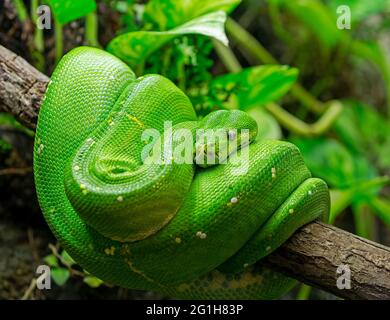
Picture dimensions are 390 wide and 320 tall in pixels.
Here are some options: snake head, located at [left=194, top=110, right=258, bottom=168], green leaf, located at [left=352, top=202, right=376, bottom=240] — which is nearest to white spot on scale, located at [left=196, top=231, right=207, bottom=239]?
snake head, located at [left=194, top=110, right=258, bottom=168]

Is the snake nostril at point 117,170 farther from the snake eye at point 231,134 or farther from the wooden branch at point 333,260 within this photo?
the wooden branch at point 333,260

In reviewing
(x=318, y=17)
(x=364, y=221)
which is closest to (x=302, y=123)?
(x=318, y=17)

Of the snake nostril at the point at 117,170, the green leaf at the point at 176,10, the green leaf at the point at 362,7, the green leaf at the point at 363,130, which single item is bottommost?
the green leaf at the point at 363,130

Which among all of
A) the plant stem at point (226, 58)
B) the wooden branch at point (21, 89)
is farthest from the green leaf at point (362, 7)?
the wooden branch at point (21, 89)

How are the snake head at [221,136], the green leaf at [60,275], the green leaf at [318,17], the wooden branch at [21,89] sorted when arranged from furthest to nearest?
1. the green leaf at [318,17]
2. the green leaf at [60,275]
3. the wooden branch at [21,89]
4. the snake head at [221,136]

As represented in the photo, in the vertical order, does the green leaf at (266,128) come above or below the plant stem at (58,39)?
below
